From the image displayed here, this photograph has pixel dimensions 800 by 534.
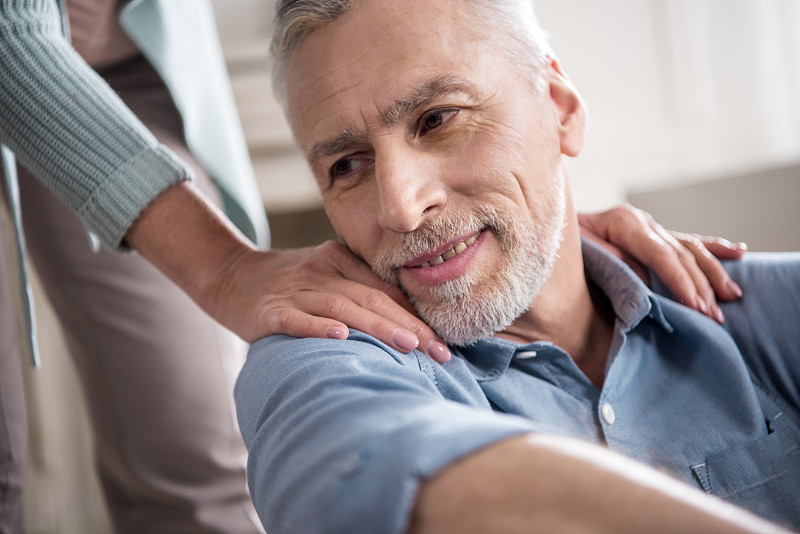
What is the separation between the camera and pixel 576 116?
1.12 meters

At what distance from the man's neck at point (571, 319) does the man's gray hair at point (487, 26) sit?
255mm

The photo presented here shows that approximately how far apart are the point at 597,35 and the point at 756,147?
68cm

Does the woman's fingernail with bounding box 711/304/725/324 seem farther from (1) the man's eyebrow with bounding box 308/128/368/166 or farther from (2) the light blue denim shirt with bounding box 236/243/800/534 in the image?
(1) the man's eyebrow with bounding box 308/128/368/166

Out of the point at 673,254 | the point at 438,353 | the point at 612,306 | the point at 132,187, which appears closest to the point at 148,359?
the point at 132,187

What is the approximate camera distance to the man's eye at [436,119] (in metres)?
0.95

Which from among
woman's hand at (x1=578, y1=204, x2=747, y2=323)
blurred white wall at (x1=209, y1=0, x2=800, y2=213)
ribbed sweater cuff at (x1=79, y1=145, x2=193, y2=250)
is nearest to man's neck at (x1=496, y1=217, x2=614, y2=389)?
woman's hand at (x1=578, y1=204, x2=747, y2=323)

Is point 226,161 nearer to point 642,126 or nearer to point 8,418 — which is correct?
point 8,418

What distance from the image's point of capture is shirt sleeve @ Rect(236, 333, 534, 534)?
0.43 m

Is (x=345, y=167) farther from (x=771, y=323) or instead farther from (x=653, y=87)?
(x=653, y=87)

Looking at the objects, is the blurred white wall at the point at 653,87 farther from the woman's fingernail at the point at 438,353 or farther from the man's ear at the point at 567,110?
the woman's fingernail at the point at 438,353

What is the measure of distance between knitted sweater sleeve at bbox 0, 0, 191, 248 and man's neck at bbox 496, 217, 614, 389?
56 centimetres

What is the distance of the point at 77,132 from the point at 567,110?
29.2 inches

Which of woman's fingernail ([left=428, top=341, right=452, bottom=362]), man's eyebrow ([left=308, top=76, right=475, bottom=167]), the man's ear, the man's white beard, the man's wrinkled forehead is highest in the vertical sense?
the man's wrinkled forehead

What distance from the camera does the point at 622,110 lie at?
104 inches
